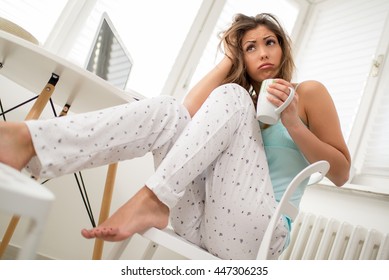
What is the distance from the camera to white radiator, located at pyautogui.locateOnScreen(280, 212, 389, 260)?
1.10m

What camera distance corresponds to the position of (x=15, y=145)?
1.59ft

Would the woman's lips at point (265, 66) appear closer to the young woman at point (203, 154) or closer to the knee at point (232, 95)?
the young woman at point (203, 154)

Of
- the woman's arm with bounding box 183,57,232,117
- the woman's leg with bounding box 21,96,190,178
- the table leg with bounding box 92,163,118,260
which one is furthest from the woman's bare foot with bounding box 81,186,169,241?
the table leg with bounding box 92,163,118,260

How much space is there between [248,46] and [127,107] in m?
0.69

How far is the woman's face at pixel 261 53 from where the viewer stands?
3.51 feet

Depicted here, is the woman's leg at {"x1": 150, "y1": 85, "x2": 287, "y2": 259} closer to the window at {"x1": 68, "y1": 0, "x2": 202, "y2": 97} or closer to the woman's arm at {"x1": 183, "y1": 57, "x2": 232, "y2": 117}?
the woman's arm at {"x1": 183, "y1": 57, "x2": 232, "y2": 117}

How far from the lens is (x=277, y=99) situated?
2.12ft

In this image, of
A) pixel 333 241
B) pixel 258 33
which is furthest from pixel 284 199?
pixel 333 241

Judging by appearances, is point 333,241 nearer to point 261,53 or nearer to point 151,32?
point 261,53

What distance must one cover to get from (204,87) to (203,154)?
1.44ft

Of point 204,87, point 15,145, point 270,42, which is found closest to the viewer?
point 15,145

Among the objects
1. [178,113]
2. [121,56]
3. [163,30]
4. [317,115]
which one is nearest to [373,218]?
[317,115]

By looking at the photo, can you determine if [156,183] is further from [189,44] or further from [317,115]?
[189,44]

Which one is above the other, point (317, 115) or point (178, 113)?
point (317, 115)
